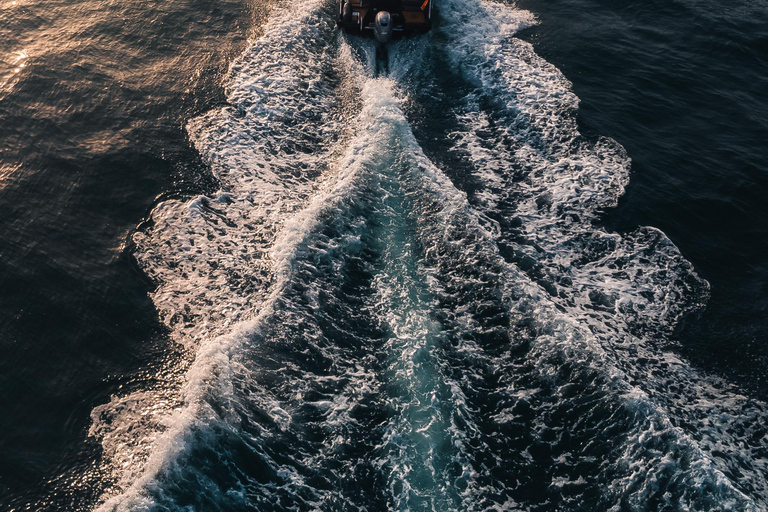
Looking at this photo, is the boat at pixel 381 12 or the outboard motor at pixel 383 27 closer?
the outboard motor at pixel 383 27

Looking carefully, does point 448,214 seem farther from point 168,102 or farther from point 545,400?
point 168,102

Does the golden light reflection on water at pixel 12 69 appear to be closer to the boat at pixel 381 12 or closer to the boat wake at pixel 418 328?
the boat wake at pixel 418 328

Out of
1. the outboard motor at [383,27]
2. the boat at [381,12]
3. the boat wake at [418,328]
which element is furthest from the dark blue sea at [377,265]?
the outboard motor at [383,27]

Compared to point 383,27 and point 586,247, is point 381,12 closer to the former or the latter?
point 383,27

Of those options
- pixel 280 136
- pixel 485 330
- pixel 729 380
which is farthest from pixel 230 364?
pixel 729 380

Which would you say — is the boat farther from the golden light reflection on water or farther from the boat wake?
the golden light reflection on water

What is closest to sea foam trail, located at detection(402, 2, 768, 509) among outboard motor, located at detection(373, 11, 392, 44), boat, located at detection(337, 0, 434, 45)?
boat, located at detection(337, 0, 434, 45)

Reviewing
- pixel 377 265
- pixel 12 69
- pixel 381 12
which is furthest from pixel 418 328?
pixel 12 69
